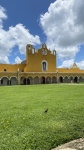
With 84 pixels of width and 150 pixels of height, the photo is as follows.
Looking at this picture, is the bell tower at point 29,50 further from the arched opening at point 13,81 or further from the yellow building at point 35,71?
the arched opening at point 13,81

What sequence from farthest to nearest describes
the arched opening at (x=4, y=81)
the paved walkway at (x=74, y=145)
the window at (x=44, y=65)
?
the window at (x=44, y=65) < the arched opening at (x=4, y=81) < the paved walkway at (x=74, y=145)

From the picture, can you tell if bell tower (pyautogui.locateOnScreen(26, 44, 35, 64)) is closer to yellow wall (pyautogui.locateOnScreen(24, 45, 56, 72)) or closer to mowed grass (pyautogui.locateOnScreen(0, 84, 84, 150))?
yellow wall (pyautogui.locateOnScreen(24, 45, 56, 72))

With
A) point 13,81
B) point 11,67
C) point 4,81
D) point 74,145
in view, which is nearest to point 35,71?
point 11,67

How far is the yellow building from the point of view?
53500mm

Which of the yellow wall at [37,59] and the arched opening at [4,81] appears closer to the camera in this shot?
the arched opening at [4,81]

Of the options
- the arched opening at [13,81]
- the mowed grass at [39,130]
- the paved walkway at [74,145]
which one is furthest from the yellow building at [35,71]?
the paved walkway at [74,145]

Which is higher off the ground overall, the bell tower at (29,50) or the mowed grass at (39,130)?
the bell tower at (29,50)

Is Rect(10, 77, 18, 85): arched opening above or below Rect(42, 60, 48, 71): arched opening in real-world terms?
below

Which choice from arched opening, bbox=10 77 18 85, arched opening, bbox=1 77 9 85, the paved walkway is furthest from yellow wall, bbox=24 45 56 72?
the paved walkway

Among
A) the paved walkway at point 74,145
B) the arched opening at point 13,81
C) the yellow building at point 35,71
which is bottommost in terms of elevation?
the paved walkway at point 74,145

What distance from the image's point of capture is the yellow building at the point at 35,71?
5350 cm

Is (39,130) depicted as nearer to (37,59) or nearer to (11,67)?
(11,67)

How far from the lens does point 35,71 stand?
56719mm

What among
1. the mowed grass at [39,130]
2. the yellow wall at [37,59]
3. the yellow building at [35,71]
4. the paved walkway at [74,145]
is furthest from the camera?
the yellow wall at [37,59]
